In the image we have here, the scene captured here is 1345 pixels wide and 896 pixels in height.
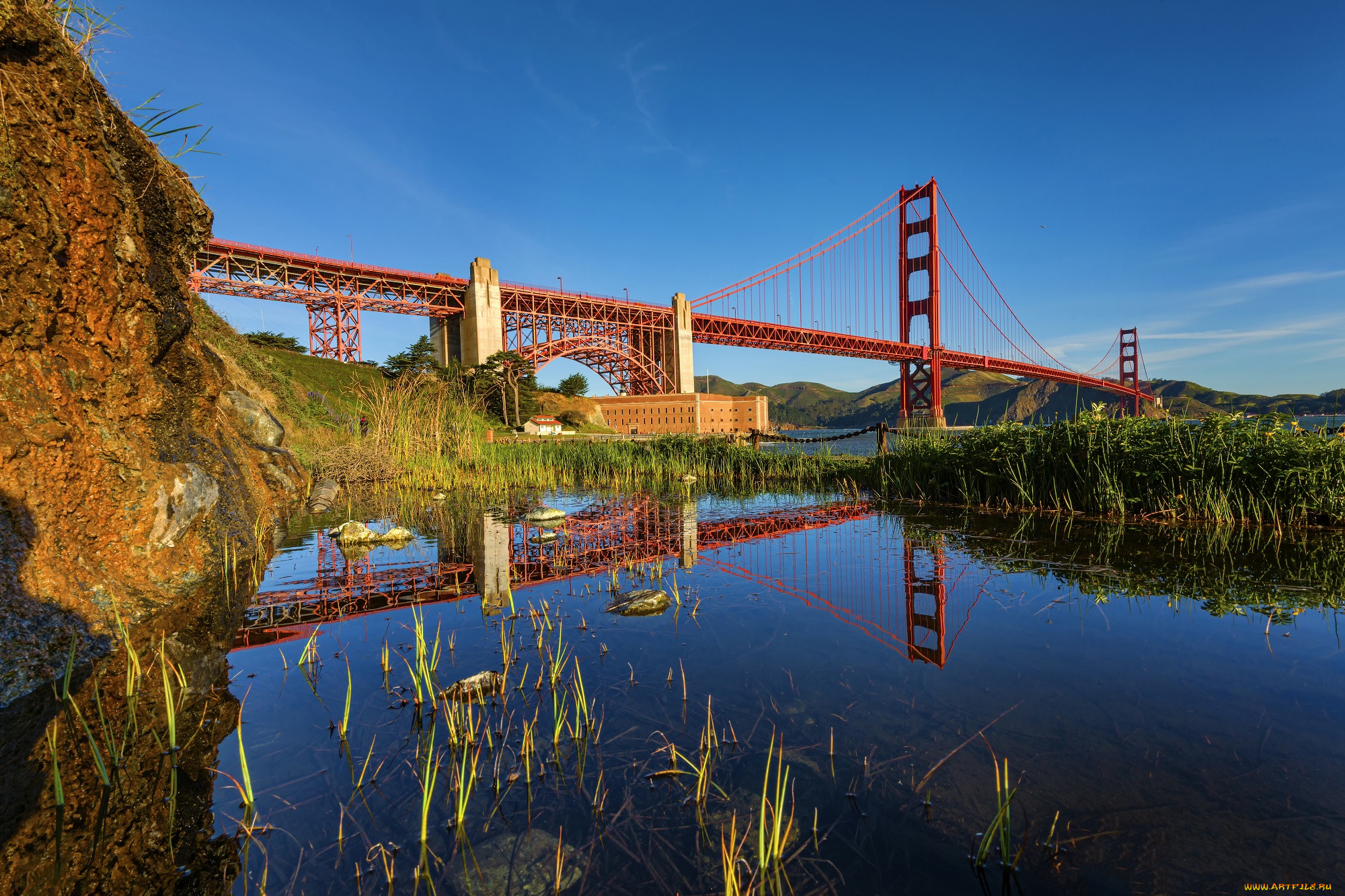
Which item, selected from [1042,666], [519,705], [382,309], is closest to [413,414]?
[519,705]

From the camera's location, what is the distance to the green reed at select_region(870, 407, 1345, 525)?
561 cm

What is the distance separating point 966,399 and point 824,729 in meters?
130

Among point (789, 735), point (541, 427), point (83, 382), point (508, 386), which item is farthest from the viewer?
point (541, 427)

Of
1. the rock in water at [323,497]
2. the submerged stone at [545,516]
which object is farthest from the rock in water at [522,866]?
the rock in water at [323,497]

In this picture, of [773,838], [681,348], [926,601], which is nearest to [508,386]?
[681,348]

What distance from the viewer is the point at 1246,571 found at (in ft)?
13.6

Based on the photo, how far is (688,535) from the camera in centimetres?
623

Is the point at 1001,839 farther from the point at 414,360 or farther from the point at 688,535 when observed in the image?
the point at 414,360

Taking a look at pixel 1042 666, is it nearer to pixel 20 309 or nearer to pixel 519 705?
pixel 519 705

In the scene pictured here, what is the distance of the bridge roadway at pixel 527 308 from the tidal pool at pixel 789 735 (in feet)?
109

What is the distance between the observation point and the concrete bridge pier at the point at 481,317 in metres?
37.6

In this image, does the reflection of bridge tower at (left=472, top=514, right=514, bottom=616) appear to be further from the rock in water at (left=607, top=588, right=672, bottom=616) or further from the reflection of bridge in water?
the rock in water at (left=607, top=588, right=672, bottom=616)

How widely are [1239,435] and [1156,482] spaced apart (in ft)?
2.61

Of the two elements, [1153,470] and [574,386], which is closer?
[1153,470]
